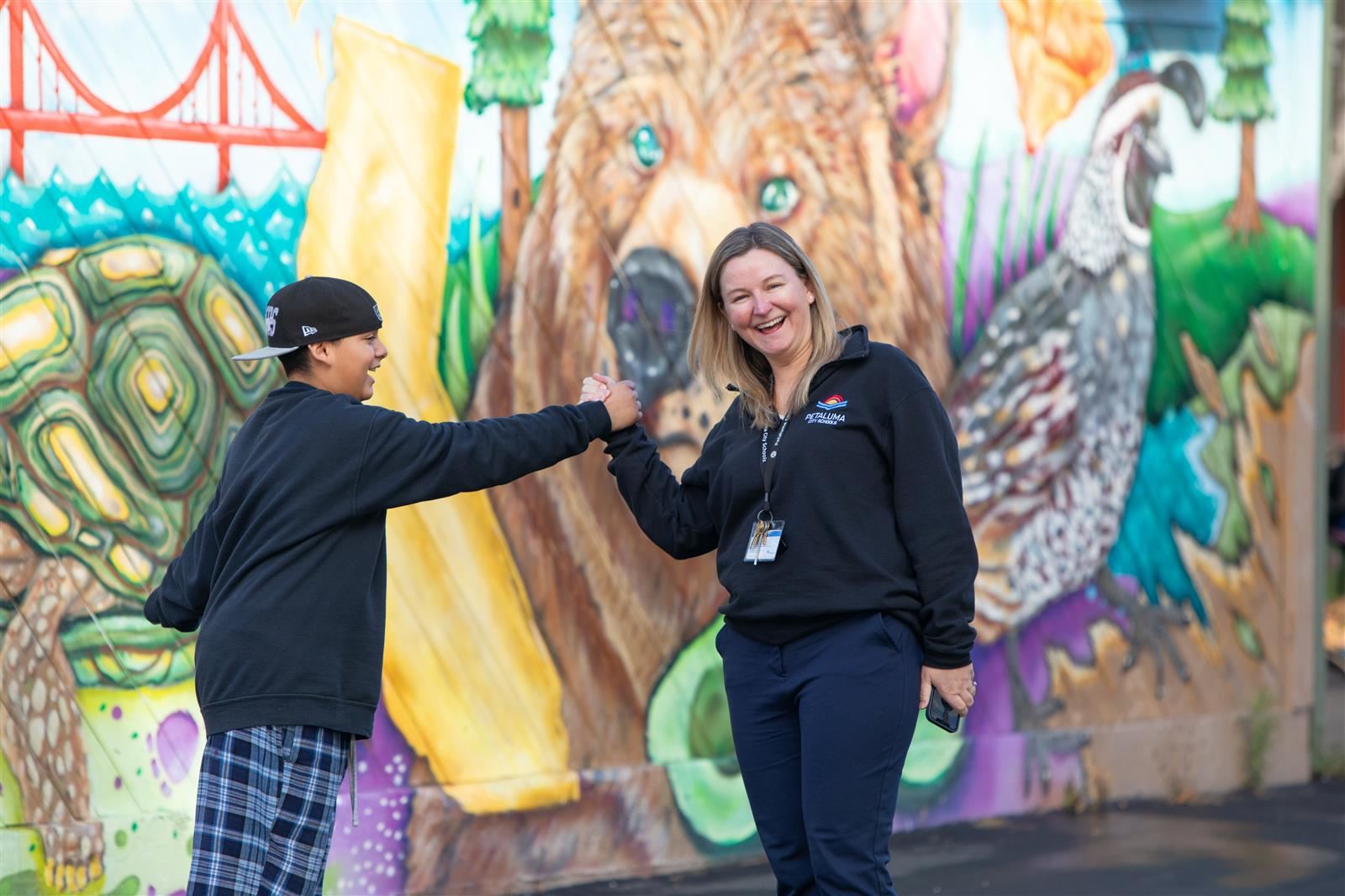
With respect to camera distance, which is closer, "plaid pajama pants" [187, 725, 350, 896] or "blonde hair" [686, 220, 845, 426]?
"plaid pajama pants" [187, 725, 350, 896]

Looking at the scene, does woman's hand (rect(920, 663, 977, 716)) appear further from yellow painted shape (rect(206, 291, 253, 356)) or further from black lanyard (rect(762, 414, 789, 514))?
yellow painted shape (rect(206, 291, 253, 356))

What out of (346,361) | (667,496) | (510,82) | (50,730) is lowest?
(50,730)

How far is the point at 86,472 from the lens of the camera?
4574 millimetres

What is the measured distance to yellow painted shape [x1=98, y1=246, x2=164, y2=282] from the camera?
461 cm

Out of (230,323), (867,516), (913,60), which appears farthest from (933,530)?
(913,60)

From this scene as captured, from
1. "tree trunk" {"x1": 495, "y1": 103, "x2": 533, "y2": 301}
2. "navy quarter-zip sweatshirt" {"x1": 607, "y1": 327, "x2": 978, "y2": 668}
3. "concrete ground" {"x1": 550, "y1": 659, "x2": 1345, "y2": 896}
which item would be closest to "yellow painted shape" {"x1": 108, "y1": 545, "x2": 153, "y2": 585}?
"tree trunk" {"x1": 495, "y1": 103, "x2": 533, "y2": 301}

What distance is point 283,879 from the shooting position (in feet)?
10.9

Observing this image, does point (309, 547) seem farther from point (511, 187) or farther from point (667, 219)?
point (667, 219)

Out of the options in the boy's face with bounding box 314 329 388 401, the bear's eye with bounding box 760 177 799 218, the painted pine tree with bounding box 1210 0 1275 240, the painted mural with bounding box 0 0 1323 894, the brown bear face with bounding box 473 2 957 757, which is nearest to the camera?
the boy's face with bounding box 314 329 388 401

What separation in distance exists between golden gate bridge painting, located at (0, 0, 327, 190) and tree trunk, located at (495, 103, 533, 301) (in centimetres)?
62

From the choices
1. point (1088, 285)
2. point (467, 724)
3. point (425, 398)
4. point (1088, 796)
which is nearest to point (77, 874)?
point (467, 724)

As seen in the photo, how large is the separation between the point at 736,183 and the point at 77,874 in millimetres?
3066

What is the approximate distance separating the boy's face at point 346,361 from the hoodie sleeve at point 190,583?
0.35 meters

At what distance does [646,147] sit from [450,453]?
7.61ft
